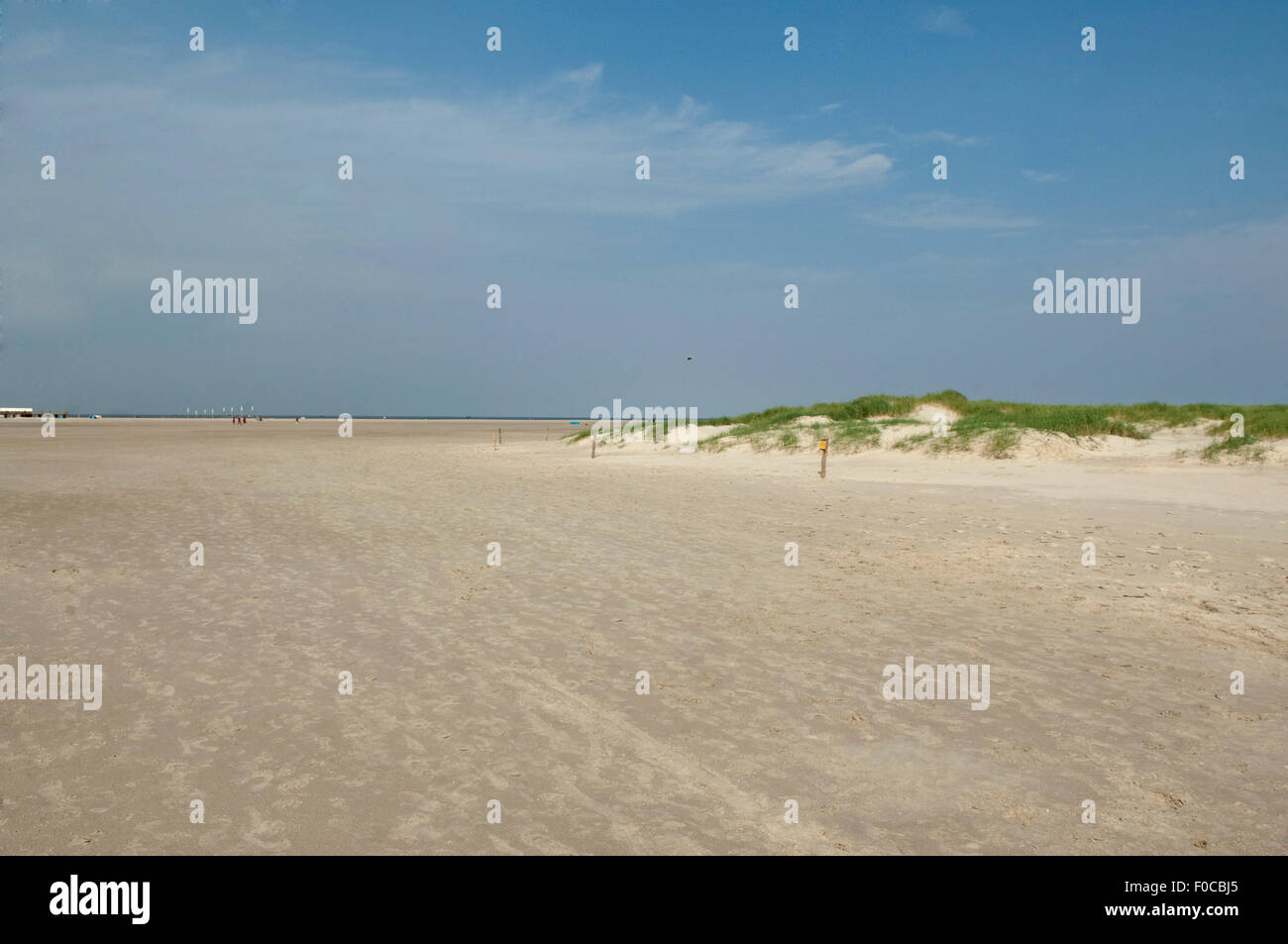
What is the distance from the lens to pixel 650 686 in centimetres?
677

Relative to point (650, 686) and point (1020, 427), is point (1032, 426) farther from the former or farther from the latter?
point (650, 686)

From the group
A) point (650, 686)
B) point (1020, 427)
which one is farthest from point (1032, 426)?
point (650, 686)

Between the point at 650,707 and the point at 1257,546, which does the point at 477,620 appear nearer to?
the point at 650,707

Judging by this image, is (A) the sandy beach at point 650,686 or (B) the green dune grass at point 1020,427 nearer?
(A) the sandy beach at point 650,686

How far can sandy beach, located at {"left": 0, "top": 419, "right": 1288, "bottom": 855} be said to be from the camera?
4496 millimetres

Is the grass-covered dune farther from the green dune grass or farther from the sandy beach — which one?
the sandy beach

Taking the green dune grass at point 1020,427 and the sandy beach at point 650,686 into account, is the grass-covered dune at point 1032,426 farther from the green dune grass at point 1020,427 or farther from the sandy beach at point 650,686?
the sandy beach at point 650,686

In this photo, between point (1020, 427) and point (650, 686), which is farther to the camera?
point (1020, 427)

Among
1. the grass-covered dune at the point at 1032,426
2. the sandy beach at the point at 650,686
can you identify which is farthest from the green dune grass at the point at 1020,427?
the sandy beach at the point at 650,686

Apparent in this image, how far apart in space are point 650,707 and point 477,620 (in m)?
3.20

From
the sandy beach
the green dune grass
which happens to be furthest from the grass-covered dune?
the sandy beach

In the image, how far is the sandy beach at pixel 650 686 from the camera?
4496 mm
